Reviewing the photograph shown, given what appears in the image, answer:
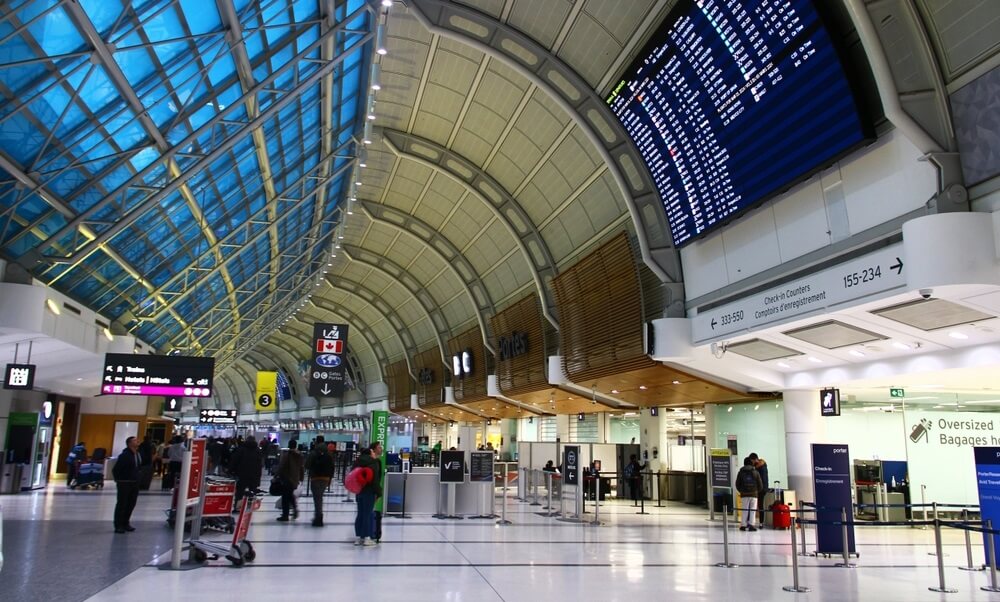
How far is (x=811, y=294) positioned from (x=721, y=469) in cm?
980

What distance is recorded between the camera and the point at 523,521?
62.0 feet

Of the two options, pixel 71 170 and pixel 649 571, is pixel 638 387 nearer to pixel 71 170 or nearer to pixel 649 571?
pixel 649 571

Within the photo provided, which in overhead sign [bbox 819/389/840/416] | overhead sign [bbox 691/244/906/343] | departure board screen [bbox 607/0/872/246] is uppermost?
departure board screen [bbox 607/0/872/246]

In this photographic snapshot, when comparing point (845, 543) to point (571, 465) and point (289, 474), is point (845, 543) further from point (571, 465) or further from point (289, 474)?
point (289, 474)

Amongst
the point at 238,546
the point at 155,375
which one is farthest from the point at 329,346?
the point at 238,546

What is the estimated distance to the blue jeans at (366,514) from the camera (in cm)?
1319

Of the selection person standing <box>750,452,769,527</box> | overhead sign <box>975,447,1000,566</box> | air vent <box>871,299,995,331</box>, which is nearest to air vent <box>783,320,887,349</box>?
air vent <box>871,299,995,331</box>

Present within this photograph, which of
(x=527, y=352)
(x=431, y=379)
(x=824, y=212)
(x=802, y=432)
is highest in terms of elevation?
(x=431, y=379)

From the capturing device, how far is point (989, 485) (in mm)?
11219

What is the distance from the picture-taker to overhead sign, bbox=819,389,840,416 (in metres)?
17.9

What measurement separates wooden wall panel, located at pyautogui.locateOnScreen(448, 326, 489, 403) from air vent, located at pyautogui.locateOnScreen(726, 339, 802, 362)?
20.0 meters

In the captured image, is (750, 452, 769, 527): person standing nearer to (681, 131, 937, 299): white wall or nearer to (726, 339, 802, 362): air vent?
(726, 339, 802, 362): air vent

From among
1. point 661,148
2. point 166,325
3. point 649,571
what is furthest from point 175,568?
point 166,325

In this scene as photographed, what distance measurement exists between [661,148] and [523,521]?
959 cm
